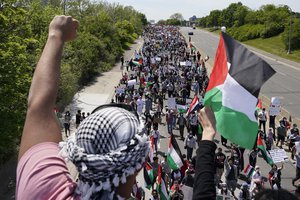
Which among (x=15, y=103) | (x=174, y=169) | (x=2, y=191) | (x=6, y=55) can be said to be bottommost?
(x=2, y=191)

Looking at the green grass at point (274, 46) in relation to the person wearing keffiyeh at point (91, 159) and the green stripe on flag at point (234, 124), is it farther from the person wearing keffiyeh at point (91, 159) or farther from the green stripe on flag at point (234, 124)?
the person wearing keffiyeh at point (91, 159)

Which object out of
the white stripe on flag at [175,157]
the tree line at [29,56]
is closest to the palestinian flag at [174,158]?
the white stripe on flag at [175,157]

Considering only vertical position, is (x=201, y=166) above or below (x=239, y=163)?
above

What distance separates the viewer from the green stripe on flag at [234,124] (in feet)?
12.9

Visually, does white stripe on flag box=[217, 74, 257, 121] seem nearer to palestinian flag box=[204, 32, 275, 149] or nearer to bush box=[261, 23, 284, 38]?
palestinian flag box=[204, 32, 275, 149]

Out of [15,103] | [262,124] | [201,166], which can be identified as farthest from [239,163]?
[201,166]

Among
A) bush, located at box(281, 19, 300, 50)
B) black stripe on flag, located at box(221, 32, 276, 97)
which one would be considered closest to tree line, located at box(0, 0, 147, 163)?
black stripe on flag, located at box(221, 32, 276, 97)

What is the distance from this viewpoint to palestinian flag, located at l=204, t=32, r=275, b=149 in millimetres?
3965

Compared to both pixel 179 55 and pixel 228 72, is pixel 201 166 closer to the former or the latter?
pixel 228 72

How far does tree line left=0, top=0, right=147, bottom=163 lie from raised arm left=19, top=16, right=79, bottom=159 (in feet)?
35.9

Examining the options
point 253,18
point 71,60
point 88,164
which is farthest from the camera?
point 253,18

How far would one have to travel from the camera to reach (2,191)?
44.1 feet

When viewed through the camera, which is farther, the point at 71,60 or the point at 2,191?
the point at 71,60

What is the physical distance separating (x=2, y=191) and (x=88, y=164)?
13235 mm
